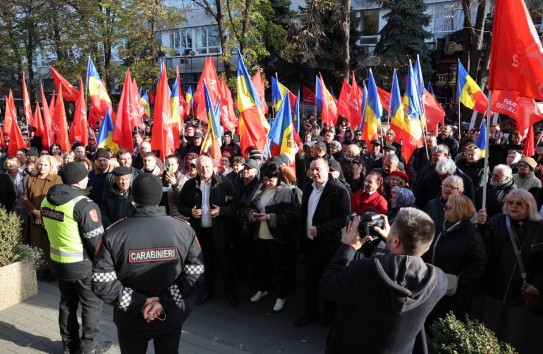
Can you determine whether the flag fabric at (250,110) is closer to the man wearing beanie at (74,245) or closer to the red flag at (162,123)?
the red flag at (162,123)

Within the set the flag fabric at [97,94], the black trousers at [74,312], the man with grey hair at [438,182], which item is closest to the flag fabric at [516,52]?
the man with grey hair at [438,182]

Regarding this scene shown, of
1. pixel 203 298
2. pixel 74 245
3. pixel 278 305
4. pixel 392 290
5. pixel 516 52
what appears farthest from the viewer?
pixel 203 298

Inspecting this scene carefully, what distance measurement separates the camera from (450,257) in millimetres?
3803

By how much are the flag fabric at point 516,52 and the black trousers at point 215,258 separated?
3.49 meters

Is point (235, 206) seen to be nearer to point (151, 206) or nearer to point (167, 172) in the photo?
point (167, 172)

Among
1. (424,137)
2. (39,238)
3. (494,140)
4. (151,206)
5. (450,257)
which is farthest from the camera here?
(494,140)

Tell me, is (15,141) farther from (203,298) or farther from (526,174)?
Answer: (526,174)

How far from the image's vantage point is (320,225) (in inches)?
189

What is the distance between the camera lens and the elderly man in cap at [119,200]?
521 centimetres

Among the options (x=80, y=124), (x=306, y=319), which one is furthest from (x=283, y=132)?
(x=80, y=124)

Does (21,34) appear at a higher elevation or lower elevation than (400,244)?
higher

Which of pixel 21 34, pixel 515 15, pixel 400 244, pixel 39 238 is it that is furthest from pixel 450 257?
pixel 21 34

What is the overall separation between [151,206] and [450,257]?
8.18 ft

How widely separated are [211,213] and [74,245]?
170 centimetres
